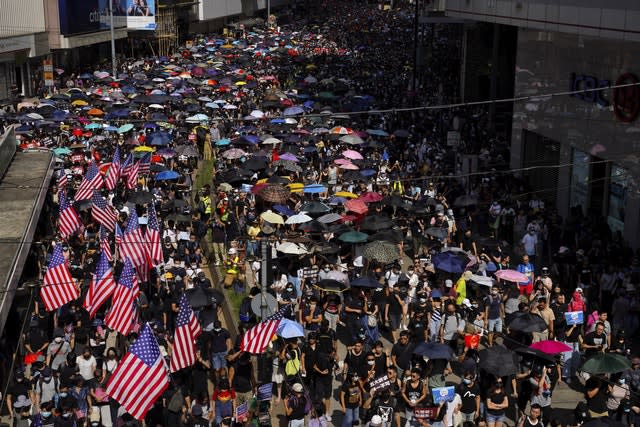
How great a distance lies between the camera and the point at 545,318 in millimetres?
15320

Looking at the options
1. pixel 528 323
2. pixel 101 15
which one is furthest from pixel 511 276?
pixel 101 15

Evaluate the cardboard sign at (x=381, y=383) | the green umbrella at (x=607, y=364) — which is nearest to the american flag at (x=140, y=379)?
the cardboard sign at (x=381, y=383)

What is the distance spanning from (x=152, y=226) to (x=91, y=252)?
2.22 metres

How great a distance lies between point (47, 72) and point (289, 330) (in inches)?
1729

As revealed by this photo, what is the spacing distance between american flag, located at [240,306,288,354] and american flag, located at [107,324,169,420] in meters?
1.70

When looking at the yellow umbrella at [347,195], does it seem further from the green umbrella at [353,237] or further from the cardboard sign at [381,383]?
the cardboard sign at [381,383]

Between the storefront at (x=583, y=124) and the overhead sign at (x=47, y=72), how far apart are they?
30.4 metres

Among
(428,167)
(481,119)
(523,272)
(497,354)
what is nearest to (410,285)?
(523,272)

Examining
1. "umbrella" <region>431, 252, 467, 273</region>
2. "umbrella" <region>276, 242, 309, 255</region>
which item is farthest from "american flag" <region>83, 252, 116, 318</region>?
"umbrella" <region>431, 252, 467, 273</region>

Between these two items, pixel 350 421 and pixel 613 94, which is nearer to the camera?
pixel 350 421

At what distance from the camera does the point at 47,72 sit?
5412 centimetres

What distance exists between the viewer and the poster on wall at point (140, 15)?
73500 mm

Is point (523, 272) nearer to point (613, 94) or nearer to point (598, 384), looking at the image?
point (598, 384)

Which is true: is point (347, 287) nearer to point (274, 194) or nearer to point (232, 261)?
point (232, 261)
